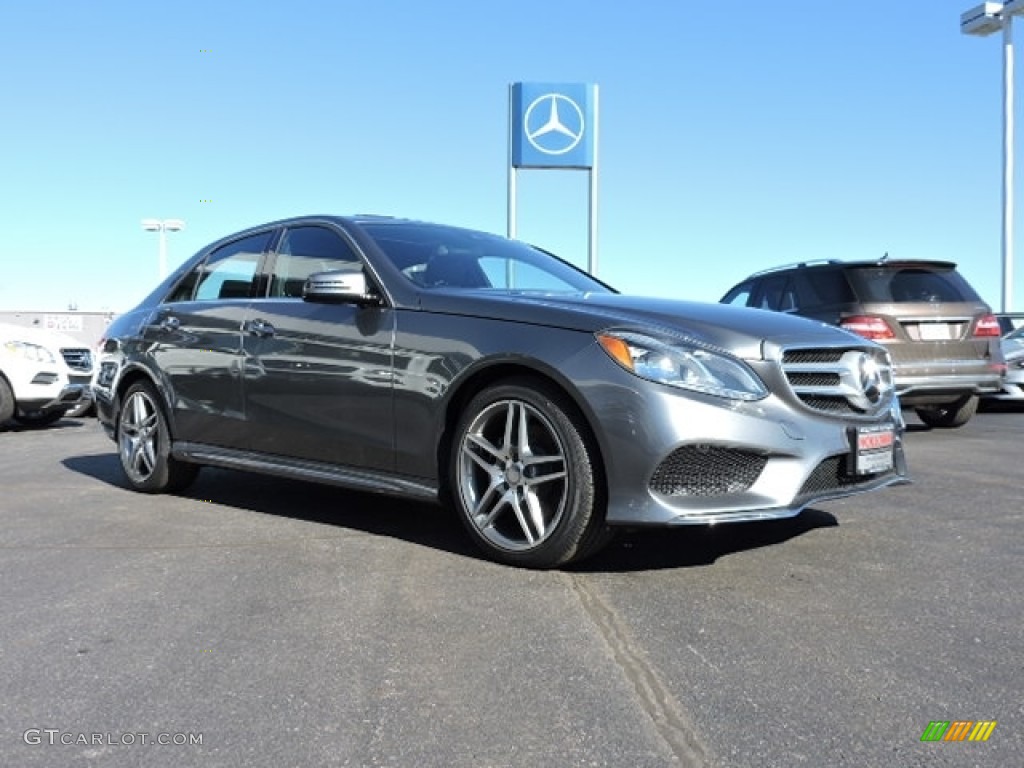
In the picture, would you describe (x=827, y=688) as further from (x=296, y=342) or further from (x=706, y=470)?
(x=296, y=342)

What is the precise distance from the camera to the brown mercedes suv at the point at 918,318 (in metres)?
8.02

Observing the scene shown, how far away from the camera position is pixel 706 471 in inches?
136

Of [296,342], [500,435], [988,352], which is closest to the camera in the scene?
[500,435]

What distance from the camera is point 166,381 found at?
555 centimetres

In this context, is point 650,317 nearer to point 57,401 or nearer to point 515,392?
point 515,392

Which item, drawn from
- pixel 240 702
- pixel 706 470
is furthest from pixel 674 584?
pixel 240 702

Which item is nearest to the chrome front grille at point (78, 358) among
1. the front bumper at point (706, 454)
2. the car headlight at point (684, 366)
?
the car headlight at point (684, 366)

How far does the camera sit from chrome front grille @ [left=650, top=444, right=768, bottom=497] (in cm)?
341

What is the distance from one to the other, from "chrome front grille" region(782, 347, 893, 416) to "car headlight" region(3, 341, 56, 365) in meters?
9.20

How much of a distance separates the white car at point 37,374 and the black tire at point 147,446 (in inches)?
196

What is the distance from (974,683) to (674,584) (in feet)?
3.80

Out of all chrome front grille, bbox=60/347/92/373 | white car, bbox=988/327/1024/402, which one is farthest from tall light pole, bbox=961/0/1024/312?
chrome front grille, bbox=60/347/92/373

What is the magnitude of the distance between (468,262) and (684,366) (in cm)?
167

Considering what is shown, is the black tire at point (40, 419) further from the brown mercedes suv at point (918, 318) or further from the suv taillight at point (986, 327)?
the suv taillight at point (986, 327)
